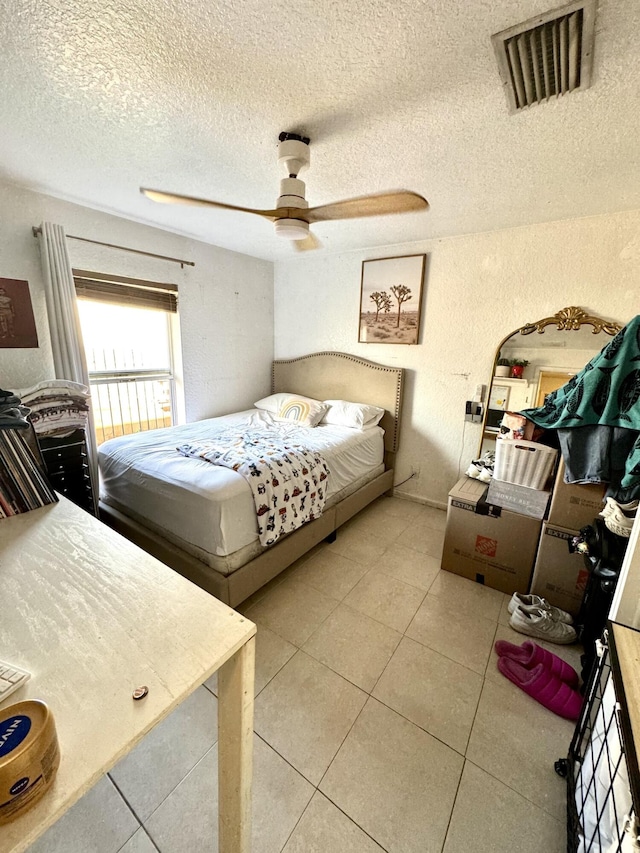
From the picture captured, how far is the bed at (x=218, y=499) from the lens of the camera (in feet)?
5.78

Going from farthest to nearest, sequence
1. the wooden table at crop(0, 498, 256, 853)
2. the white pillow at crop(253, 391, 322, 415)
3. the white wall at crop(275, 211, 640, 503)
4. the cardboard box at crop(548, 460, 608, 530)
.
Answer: the white pillow at crop(253, 391, 322, 415) < the white wall at crop(275, 211, 640, 503) < the cardboard box at crop(548, 460, 608, 530) < the wooden table at crop(0, 498, 256, 853)

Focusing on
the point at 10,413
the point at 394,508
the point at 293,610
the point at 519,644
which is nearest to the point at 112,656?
the point at 10,413

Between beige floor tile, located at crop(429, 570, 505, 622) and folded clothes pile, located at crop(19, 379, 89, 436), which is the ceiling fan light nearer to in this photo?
folded clothes pile, located at crop(19, 379, 89, 436)

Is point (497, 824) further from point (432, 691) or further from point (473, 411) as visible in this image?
→ point (473, 411)

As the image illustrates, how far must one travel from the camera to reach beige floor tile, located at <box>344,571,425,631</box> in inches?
74.4

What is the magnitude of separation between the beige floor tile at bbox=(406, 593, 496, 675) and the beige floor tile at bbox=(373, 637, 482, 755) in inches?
2.1

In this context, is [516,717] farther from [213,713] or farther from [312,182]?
[312,182]

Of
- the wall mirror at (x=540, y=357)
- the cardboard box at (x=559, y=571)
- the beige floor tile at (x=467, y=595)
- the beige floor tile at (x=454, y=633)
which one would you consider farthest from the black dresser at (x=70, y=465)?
the wall mirror at (x=540, y=357)

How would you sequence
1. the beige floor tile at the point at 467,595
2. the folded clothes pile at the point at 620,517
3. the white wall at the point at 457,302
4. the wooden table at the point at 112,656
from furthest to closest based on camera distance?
1. the white wall at the point at 457,302
2. the beige floor tile at the point at 467,595
3. the folded clothes pile at the point at 620,517
4. the wooden table at the point at 112,656

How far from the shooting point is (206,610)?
2.64 feet

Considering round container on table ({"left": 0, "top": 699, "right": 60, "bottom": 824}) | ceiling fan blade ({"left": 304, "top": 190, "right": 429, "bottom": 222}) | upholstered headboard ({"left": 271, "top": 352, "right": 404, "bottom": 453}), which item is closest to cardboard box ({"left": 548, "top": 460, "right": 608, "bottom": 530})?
ceiling fan blade ({"left": 304, "top": 190, "right": 429, "bottom": 222})

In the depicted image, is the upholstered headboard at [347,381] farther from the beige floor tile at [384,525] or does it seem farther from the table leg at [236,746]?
the table leg at [236,746]

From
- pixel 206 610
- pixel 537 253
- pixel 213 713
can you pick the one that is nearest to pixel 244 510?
pixel 213 713

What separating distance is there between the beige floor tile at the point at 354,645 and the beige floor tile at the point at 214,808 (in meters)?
0.44
